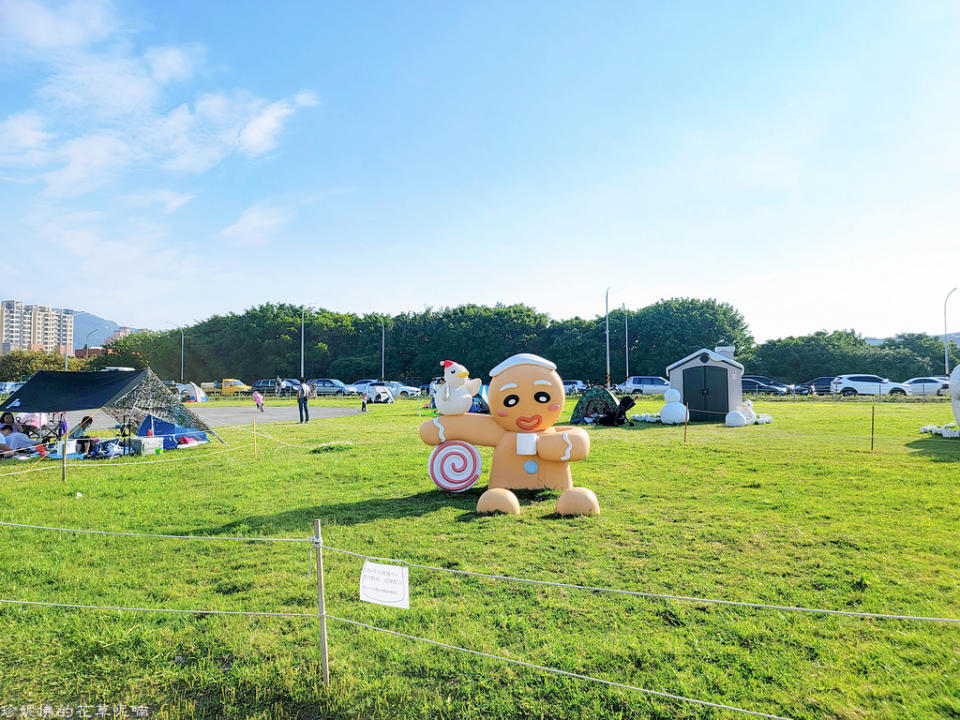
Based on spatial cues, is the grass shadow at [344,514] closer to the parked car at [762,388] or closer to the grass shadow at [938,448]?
the grass shadow at [938,448]

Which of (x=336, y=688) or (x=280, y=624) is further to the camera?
(x=280, y=624)

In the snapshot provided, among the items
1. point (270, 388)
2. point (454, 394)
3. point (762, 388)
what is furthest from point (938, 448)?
point (270, 388)

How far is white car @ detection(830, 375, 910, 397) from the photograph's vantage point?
35688 millimetres

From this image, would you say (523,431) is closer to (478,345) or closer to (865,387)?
(865,387)

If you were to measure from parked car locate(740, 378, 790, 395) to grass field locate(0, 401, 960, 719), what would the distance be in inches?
1212

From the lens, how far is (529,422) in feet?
28.4

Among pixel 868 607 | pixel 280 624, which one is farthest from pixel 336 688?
pixel 868 607

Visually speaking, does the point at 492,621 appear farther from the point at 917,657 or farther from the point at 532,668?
the point at 917,657

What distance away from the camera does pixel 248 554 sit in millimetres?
6160

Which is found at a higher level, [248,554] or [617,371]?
[617,371]

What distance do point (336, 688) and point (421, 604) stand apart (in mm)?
1225

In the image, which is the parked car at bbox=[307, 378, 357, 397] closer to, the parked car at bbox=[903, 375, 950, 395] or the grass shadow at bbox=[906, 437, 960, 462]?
the grass shadow at bbox=[906, 437, 960, 462]

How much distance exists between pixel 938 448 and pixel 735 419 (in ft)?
21.4

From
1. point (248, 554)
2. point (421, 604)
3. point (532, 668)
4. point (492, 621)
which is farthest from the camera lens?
point (248, 554)
